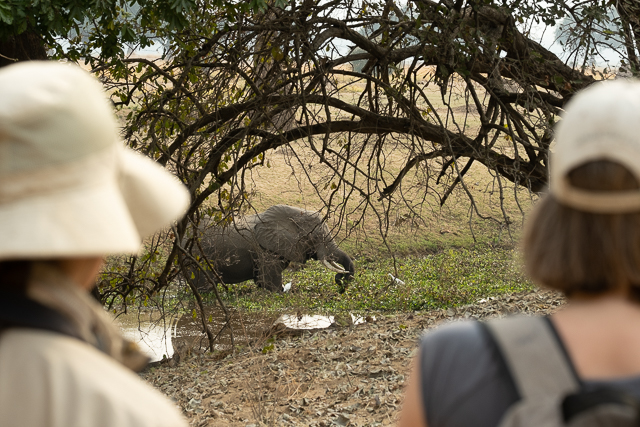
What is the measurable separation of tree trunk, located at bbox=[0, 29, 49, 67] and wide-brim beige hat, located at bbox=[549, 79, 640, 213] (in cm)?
523

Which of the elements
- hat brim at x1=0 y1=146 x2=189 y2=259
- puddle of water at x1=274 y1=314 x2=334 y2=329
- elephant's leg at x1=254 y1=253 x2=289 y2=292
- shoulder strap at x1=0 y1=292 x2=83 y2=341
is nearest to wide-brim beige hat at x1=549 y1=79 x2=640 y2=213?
hat brim at x1=0 y1=146 x2=189 y2=259

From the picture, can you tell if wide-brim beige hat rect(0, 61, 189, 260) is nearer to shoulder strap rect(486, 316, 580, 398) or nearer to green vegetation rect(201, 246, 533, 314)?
shoulder strap rect(486, 316, 580, 398)

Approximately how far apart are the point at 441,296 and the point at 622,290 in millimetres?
12593

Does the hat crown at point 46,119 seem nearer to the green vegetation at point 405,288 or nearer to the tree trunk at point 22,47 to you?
the tree trunk at point 22,47

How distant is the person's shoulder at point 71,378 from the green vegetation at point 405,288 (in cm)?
1066

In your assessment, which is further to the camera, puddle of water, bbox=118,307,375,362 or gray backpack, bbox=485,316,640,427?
puddle of water, bbox=118,307,375,362

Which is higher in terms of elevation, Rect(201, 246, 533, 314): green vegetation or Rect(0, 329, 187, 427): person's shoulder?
Rect(0, 329, 187, 427): person's shoulder

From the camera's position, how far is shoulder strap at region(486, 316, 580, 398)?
1.10 metres

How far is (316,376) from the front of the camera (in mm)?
6691

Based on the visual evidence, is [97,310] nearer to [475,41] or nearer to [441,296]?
[475,41]

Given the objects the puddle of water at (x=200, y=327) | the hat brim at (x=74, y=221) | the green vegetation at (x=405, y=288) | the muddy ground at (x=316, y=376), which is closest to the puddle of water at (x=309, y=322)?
the puddle of water at (x=200, y=327)

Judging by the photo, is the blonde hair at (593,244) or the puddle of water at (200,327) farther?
the puddle of water at (200,327)

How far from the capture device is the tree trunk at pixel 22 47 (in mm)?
→ 5500

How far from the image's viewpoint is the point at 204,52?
6844 mm
